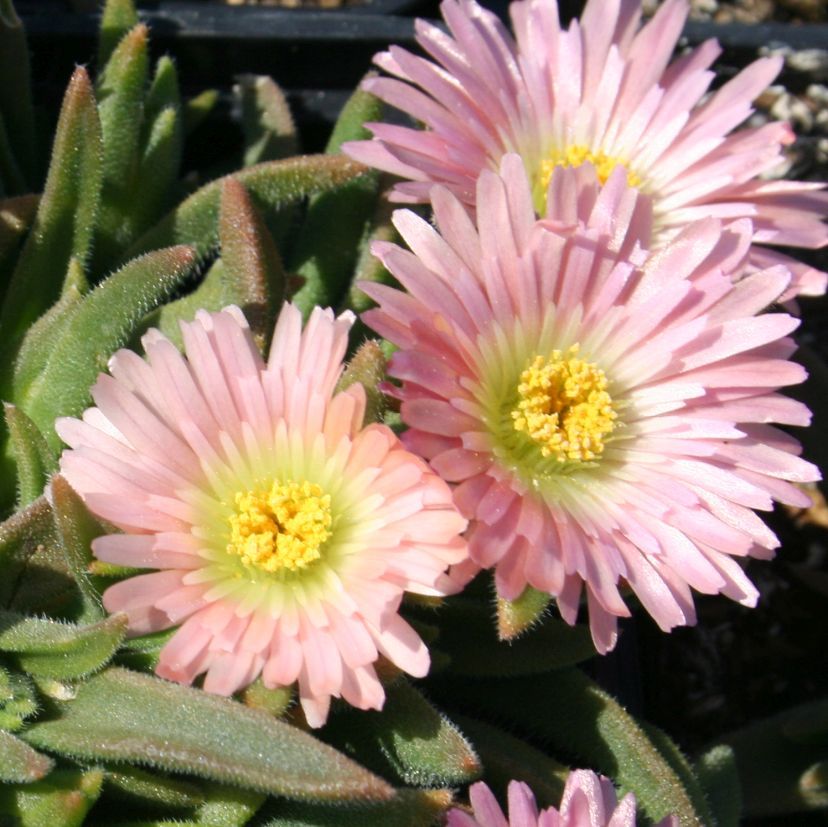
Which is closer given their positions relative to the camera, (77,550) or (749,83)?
(77,550)

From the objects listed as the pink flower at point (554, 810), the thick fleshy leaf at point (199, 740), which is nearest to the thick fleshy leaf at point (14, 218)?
the thick fleshy leaf at point (199, 740)

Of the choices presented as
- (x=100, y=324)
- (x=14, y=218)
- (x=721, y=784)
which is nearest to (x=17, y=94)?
(x=14, y=218)

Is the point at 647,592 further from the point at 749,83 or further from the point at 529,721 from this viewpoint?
the point at 749,83

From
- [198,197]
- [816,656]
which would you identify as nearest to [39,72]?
[198,197]

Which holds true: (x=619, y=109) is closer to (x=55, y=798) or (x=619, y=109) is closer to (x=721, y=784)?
(x=721, y=784)

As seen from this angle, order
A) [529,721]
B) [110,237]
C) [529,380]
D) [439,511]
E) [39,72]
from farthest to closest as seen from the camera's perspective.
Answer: [39,72], [110,237], [529,721], [529,380], [439,511]

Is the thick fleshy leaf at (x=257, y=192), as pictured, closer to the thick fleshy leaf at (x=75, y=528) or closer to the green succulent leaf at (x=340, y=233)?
the green succulent leaf at (x=340, y=233)

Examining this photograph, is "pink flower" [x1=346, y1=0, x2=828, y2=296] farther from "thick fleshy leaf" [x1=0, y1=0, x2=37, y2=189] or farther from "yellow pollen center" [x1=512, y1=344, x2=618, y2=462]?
"thick fleshy leaf" [x1=0, y1=0, x2=37, y2=189]
